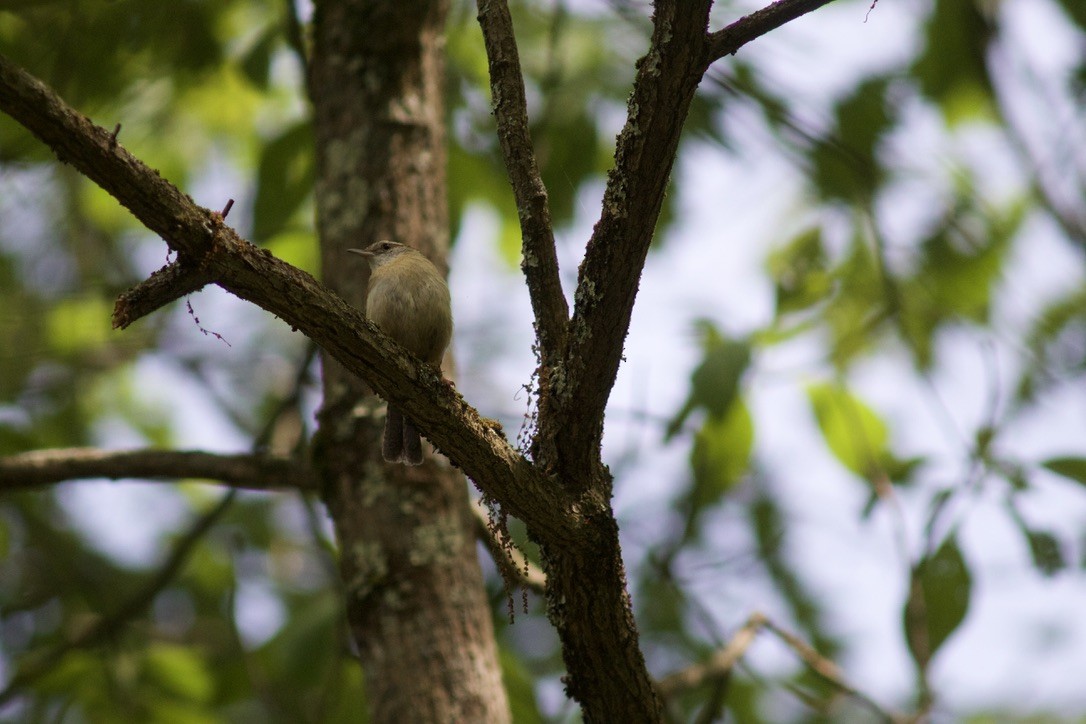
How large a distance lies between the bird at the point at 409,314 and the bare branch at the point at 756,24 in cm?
159

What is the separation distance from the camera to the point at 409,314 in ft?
11.5

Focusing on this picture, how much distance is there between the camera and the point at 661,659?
637cm

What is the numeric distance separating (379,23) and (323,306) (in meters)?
2.49

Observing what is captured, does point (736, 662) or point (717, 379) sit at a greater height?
point (717, 379)

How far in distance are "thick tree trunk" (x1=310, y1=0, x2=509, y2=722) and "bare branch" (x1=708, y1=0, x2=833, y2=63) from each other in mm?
2054

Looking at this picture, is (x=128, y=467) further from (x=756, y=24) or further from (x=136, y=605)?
(x=756, y=24)

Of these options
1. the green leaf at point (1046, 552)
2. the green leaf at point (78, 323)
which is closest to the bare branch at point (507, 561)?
the green leaf at point (1046, 552)

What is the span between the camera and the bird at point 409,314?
3.39 m

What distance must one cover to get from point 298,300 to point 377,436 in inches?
65.4

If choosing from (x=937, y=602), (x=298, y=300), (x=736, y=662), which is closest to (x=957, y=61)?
(x=937, y=602)

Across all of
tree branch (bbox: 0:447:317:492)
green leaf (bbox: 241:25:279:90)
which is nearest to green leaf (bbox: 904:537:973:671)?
tree branch (bbox: 0:447:317:492)

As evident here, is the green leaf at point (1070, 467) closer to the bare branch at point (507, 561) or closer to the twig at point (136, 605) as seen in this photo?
the bare branch at point (507, 561)

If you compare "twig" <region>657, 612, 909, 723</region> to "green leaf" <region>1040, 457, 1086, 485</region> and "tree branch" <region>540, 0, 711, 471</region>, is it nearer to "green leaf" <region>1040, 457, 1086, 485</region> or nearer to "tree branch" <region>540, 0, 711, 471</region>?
"green leaf" <region>1040, 457, 1086, 485</region>

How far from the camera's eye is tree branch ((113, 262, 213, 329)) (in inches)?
80.4
